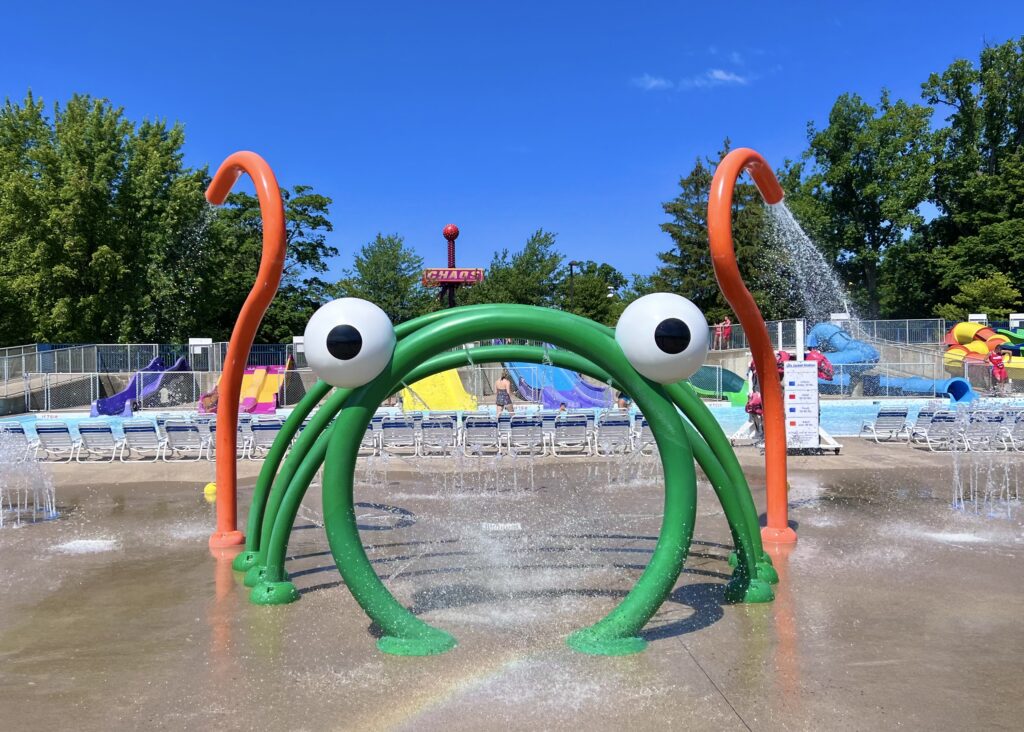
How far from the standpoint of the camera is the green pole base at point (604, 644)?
16.4 ft

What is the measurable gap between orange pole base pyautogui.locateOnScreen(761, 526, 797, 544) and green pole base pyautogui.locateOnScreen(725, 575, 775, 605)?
5.51ft

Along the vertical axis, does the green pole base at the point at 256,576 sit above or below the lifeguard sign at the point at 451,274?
below

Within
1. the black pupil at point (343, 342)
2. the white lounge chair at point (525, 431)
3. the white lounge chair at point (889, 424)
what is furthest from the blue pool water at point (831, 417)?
the black pupil at point (343, 342)

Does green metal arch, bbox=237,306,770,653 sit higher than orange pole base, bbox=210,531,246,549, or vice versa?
green metal arch, bbox=237,306,770,653

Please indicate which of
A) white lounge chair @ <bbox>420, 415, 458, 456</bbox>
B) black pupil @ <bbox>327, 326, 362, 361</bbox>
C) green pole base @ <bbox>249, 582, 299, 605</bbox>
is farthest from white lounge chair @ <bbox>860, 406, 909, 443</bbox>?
black pupil @ <bbox>327, 326, 362, 361</bbox>

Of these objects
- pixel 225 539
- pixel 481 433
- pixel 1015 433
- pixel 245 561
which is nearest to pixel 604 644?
pixel 245 561

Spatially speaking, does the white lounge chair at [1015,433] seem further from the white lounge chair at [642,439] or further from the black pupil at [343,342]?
the black pupil at [343,342]

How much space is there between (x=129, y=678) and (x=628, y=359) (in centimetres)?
371

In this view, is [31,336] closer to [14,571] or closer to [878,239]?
[14,571]

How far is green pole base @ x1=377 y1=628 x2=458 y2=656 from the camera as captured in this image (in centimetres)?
505

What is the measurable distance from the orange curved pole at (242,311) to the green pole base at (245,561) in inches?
30.2

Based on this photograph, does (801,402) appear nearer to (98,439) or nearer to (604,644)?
(604,644)

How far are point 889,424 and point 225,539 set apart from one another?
12.8m

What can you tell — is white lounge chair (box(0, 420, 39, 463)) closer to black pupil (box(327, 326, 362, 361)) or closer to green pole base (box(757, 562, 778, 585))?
black pupil (box(327, 326, 362, 361))
